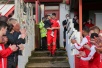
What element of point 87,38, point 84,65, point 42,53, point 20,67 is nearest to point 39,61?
point 42,53

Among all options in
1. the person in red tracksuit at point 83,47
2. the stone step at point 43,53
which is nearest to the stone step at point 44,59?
the stone step at point 43,53

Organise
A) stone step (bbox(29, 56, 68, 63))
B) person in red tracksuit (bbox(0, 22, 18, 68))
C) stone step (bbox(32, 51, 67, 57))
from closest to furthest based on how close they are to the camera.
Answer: person in red tracksuit (bbox(0, 22, 18, 68))
stone step (bbox(29, 56, 68, 63))
stone step (bbox(32, 51, 67, 57))

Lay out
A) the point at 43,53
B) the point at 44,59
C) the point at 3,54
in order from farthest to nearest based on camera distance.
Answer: the point at 43,53, the point at 44,59, the point at 3,54

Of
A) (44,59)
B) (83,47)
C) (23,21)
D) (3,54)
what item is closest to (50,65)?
(44,59)

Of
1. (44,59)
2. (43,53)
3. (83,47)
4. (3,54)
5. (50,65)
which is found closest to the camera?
(3,54)

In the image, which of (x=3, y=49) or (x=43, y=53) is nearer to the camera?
(x=3, y=49)

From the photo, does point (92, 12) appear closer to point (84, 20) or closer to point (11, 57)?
point (84, 20)

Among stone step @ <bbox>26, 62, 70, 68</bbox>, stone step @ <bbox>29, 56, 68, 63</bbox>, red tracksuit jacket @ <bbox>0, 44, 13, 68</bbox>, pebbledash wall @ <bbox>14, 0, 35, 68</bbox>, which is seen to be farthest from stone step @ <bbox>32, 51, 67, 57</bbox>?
red tracksuit jacket @ <bbox>0, 44, 13, 68</bbox>

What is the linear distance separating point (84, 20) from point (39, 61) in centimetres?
566

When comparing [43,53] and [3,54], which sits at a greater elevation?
[3,54]

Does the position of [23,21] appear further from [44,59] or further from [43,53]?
[43,53]

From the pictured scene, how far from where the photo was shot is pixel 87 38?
7.74m

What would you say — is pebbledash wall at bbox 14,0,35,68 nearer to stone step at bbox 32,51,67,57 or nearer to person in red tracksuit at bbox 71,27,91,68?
stone step at bbox 32,51,67,57

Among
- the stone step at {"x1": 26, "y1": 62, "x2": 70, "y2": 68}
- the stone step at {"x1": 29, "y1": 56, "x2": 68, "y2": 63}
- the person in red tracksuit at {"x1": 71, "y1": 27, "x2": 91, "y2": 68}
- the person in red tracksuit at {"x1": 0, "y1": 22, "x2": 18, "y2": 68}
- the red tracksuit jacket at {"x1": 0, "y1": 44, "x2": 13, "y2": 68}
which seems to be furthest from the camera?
the stone step at {"x1": 29, "y1": 56, "x2": 68, "y2": 63}
